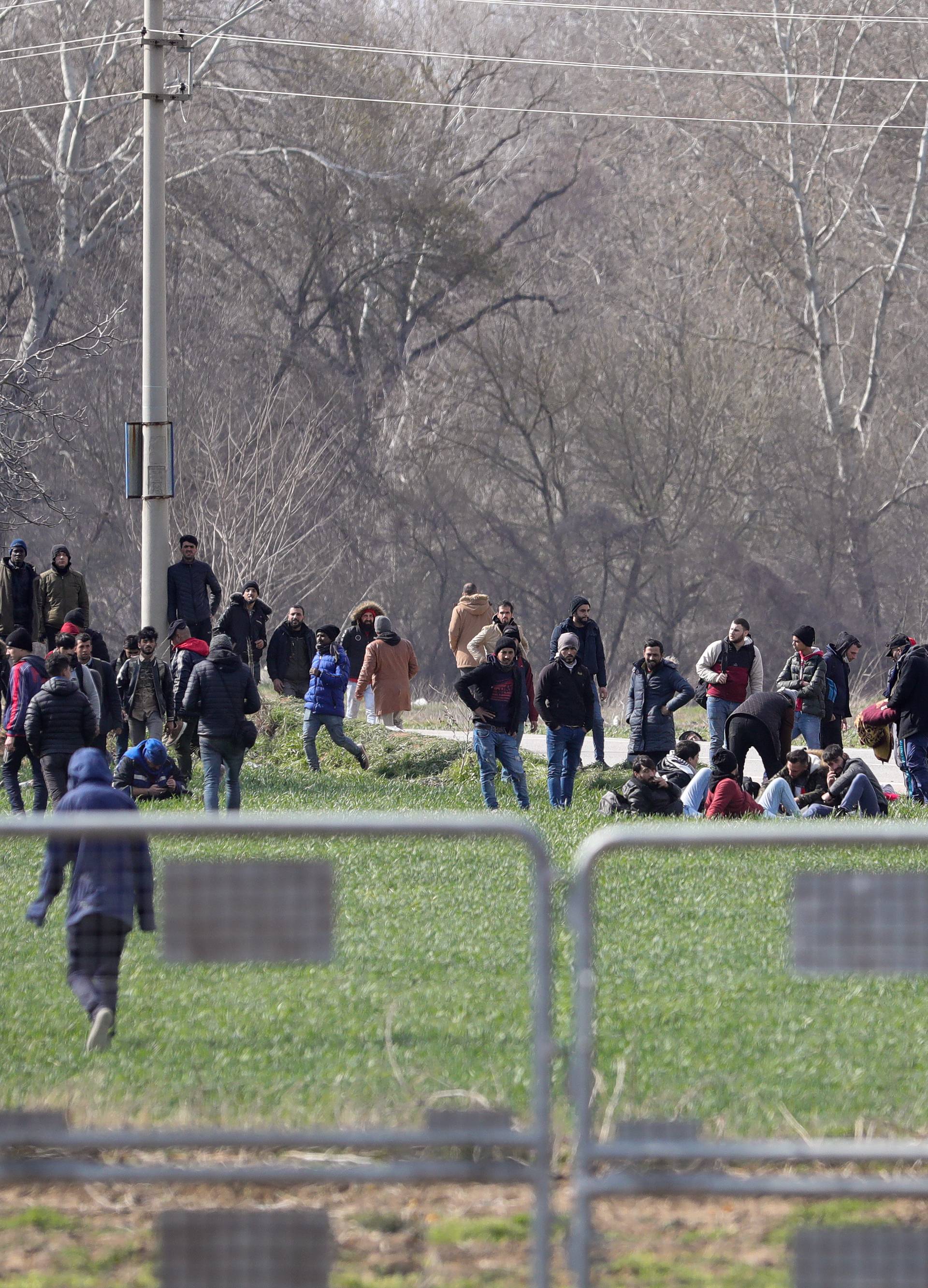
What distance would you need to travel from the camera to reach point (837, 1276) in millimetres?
3961

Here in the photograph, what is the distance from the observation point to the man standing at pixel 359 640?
Result: 20.9 m

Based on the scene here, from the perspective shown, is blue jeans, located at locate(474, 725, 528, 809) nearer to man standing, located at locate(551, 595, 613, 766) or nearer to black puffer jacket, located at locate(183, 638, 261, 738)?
man standing, located at locate(551, 595, 613, 766)

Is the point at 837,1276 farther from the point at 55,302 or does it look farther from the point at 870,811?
the point at 55,302

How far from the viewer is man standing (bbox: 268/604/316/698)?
1911 centimetres

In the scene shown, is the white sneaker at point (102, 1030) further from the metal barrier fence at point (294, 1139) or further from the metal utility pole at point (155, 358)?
the metal utility pole at point (155, 358)

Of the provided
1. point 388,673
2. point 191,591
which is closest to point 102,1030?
point 191,591

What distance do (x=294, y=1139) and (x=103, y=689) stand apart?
34.7ft

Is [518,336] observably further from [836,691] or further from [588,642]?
[588,642]

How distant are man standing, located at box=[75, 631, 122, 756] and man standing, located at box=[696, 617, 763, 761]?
569cm

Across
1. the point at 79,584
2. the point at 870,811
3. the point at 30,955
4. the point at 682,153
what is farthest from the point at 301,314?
the point at 30,955

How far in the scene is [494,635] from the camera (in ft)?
57.9

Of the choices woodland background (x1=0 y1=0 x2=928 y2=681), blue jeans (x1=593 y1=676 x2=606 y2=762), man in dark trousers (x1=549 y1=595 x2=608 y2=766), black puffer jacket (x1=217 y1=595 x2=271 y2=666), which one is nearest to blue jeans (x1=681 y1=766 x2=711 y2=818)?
blue jeans (x1=593 y1=676 x2=606 y2=762)

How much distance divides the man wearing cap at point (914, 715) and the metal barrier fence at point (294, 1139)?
11586 mm

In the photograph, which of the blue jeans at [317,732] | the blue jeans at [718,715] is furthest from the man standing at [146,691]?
the blue jeans at [718,715]
